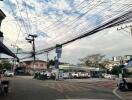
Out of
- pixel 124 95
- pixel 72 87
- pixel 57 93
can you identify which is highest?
pixel 72 87

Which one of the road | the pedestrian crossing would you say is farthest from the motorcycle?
the pedestrian crossing

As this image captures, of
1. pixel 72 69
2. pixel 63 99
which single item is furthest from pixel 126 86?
pixel 72 69

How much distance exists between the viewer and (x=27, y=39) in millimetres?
70188

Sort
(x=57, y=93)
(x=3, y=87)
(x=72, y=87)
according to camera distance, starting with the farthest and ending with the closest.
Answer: (x=72, y=87)
(x=57, y=93)
(x=3, y=87)

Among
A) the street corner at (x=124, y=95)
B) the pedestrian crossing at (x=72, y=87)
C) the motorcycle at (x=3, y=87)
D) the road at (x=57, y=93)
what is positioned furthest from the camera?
the pedestrian crossing at (x=72, y=87)

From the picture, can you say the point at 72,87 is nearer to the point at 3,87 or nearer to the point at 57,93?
the point at 57,93

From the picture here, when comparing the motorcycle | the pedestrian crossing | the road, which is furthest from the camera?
the pedestrian crossing

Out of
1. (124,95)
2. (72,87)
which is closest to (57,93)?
(124,95)

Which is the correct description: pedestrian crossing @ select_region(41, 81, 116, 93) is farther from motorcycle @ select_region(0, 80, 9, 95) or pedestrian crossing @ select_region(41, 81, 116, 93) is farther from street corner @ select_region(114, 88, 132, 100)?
motorcycle @ select_region(0, 80, 9, 95)

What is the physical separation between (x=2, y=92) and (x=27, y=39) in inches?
1666

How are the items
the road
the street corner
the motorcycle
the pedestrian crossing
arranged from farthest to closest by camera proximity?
the pedestrian crossing, the motorcycle, the street corner, the road

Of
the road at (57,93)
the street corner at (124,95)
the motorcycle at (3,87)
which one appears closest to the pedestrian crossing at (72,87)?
the road at (57,93)

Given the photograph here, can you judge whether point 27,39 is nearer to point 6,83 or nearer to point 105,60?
point 6,83

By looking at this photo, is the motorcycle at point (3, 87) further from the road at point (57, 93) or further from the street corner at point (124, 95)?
the street corner at point (124, 95)
